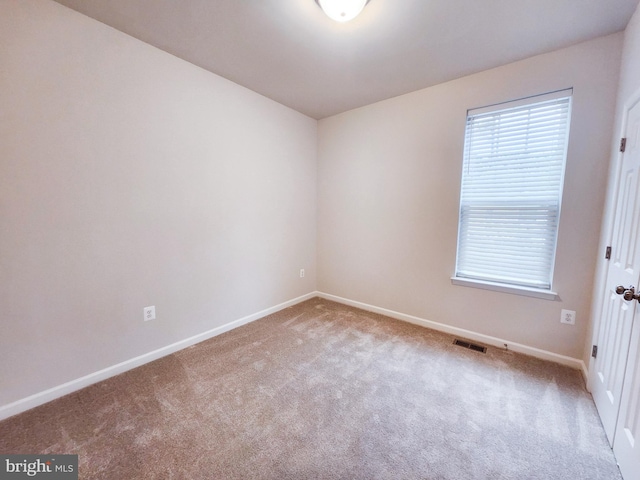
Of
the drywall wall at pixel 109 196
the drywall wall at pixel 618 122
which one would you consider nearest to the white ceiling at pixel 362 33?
the drywall wall at pixel 618 122

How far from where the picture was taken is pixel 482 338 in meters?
2.43

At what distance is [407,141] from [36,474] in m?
3.57

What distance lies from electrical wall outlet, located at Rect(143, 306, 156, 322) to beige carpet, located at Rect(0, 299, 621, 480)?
15.1 inches

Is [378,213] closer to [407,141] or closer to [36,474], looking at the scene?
[407,141]

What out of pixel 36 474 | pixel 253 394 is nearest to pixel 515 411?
pixel 253 394

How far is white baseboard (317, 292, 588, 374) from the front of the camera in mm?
2047

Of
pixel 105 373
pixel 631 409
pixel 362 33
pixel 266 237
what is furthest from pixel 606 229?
pixel 105 373

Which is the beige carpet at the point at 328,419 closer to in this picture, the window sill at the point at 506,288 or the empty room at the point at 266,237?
the empty room at the point at 266,237

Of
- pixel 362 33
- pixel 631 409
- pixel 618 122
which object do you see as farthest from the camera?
pixel 362 33

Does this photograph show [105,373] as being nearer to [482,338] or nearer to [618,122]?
[482,338]

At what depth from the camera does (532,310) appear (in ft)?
7.16

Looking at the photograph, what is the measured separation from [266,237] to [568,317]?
294 centimetres

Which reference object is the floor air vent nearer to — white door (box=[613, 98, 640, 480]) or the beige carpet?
the beige carpet

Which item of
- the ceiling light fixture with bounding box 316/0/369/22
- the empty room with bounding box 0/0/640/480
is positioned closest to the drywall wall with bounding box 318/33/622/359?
the empty room with bounding box 0/0/640/480
